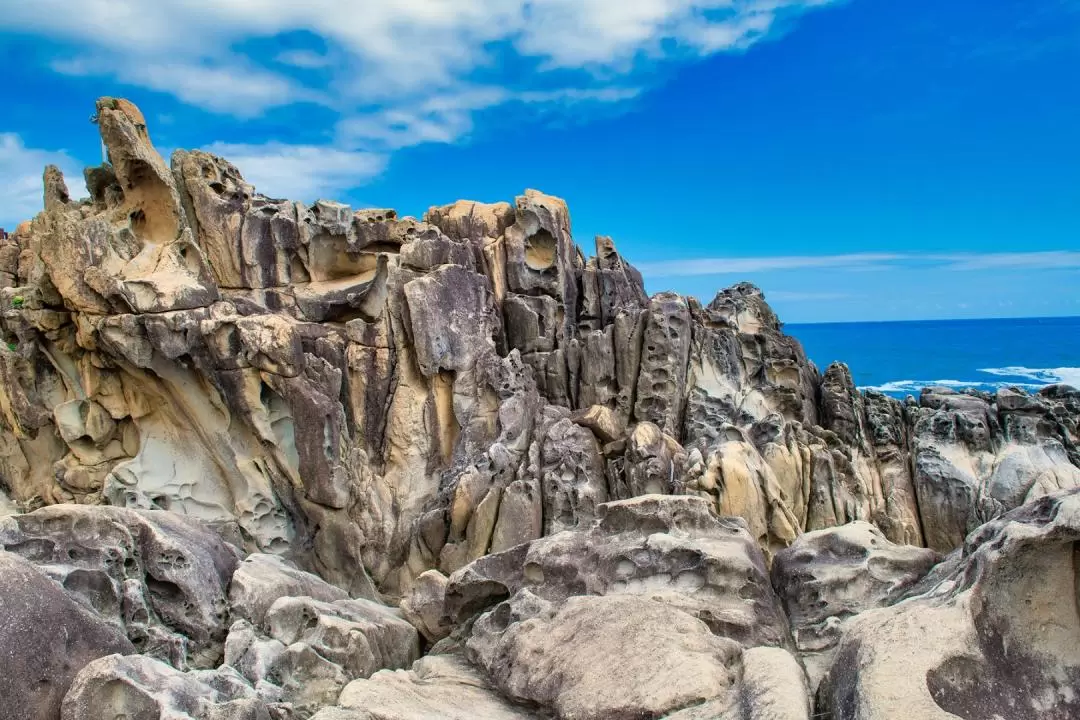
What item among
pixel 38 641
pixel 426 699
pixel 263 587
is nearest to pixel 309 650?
pixel 426 699

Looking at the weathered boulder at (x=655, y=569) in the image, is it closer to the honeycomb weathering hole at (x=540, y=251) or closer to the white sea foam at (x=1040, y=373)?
the honeycomb weathering hole at (x=540, y=251)

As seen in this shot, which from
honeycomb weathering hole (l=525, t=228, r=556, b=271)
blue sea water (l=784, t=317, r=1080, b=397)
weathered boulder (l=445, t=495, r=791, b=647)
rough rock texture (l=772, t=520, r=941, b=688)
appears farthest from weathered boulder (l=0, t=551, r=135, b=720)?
blue sea water (l=784, t=317, r=1080, b=397)

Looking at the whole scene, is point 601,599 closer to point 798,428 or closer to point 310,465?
point 310,465

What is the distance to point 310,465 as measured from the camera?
533 inches

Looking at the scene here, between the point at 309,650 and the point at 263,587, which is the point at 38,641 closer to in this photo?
the point at 309,650

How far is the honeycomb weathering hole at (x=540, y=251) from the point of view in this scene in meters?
16.8

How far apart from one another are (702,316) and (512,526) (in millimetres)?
7786

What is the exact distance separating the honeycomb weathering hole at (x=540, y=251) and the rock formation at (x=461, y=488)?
0.09 meters

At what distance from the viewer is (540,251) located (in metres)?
17.0

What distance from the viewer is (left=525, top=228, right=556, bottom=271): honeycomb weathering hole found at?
1680 cm

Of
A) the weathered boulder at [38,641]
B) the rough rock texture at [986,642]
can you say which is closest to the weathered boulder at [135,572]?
the weathered boulder at [38,641]

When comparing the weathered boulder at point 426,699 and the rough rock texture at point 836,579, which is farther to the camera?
the rough rock texture at point 836,579

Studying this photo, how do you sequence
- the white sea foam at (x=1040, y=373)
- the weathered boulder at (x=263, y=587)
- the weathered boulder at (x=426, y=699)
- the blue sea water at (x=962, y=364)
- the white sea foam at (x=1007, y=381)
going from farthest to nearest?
the blue sea water at (x=962, y=364), the white sea foam at (x=1040, y=373), the white sea foam at (x=1007, y=381), the weathered boulder at (x=263, y=587), the weathered boulder at (x=426, y=699)

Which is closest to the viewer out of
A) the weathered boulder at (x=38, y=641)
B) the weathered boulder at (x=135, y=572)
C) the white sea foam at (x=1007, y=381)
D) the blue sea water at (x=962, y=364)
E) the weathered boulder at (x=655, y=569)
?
the weathered boulder at (x=38, y=641)
